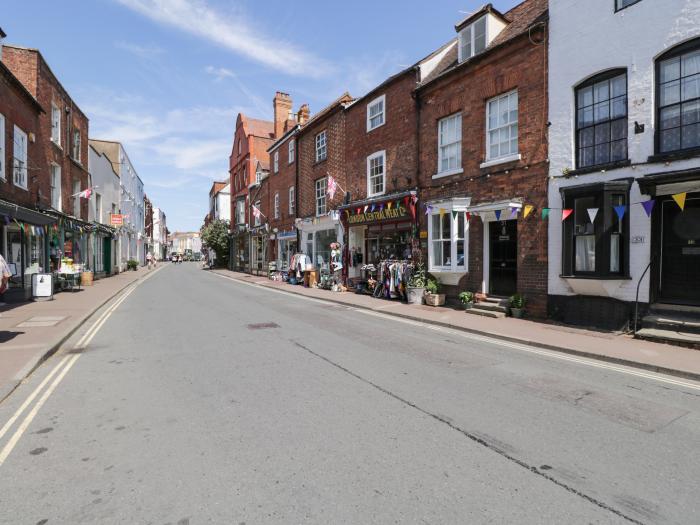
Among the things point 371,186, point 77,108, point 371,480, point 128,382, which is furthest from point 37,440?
point 77,108

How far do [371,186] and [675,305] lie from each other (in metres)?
11.6

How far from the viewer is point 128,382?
562 centimetres

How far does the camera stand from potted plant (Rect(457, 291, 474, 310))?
12.2 m

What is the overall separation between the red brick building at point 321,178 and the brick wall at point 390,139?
0.90m

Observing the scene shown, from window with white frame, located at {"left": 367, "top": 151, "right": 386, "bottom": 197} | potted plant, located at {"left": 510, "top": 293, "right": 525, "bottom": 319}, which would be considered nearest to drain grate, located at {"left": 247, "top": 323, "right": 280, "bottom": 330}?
potted plant, located at {"left": 510, "top": 293, "right": 525, "bottom": 319}

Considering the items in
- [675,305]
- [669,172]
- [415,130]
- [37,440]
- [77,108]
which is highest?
[77,108]

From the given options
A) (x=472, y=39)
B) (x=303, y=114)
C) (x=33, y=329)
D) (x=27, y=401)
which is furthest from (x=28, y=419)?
(x=303, y=114)

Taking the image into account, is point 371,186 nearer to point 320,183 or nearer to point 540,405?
point 320,183

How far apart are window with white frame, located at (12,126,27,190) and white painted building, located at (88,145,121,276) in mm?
9241

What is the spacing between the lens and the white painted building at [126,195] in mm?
35094

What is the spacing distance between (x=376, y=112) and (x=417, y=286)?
7.90 m

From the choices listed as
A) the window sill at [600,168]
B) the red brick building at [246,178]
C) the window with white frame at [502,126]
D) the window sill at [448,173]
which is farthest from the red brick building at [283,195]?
the window sill at [600,168]

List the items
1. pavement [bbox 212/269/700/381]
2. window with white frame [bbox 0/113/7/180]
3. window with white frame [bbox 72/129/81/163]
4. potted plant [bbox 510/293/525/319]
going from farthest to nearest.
→ window with white frame [bbox 72/129/81/163], window with white frame [bbox 0/113/7/180], potted plant [bbox 510/293/525/319], pavement [bbox 212/269/700/381]

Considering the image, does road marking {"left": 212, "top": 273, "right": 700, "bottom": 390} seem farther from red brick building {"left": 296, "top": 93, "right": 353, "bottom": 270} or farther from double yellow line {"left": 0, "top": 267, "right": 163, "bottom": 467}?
red brick building {"left": 296, "top": 93, "right": 353, "bottom": 270}
